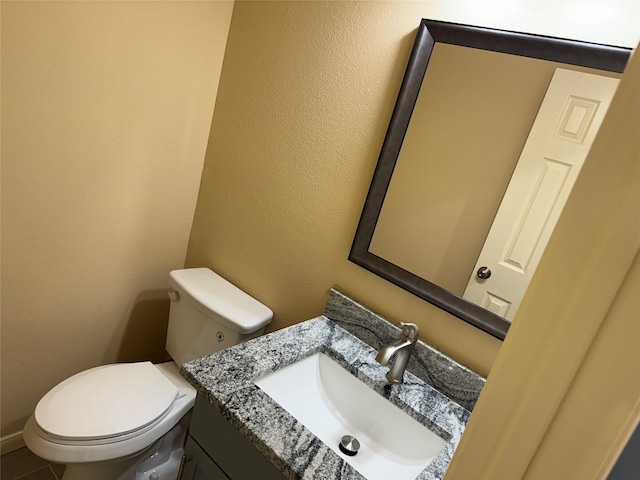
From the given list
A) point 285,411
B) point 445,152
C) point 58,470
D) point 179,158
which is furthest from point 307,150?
point 58,470

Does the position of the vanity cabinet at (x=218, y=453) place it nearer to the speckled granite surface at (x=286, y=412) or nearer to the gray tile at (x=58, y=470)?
the speckled granite surface at (x=286, y=412)

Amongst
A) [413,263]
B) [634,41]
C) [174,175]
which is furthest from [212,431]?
[634,41]

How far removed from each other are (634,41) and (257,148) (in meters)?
1.13

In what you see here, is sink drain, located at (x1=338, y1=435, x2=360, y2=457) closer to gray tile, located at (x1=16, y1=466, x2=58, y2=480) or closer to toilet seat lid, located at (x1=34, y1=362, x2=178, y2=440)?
toilet seat lid, located at (x1=34, y1=362, x2=178, y2=440)

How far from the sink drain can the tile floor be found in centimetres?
126

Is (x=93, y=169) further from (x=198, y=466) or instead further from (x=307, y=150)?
(x=198, y=466)

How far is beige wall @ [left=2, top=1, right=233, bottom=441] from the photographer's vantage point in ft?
4.13

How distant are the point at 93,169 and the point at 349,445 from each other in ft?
4.03

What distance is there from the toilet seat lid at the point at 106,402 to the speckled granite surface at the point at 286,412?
45 cm

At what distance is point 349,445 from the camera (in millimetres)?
1043

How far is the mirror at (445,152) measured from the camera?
0.95 meters

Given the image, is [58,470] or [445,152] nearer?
[445,152]

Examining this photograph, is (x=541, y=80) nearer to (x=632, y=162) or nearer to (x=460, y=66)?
(x=460, y=66)

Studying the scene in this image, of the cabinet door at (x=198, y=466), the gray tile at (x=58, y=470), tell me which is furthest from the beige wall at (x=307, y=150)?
the gray tile at (x=58, y=470)
